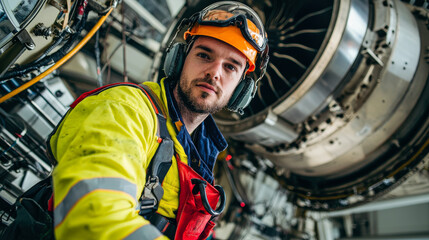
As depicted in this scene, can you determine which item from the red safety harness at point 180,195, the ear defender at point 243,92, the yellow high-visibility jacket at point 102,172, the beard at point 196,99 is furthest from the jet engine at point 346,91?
the yellow high-visibility jacket at point 102,172

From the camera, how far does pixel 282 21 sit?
236cm

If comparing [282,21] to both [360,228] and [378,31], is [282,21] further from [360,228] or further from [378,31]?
[360,228]

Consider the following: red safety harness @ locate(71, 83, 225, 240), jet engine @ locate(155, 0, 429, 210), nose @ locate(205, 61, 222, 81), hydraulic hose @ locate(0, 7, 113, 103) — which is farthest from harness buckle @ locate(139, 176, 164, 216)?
jet engine @ locate(155, 0, 429, 210)

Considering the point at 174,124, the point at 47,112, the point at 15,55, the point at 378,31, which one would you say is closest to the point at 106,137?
the point at 174,124

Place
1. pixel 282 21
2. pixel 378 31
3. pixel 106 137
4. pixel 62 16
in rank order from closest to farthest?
1. pixel 106 137
2. pixel 62 16
3. pixel 378 31
4. pixel 282 21

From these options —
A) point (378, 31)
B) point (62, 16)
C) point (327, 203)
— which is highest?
point (62, 16)

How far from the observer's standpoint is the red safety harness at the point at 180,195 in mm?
953

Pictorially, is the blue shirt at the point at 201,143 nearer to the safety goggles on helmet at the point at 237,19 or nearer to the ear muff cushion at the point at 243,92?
the ear muff cushion at the point at 243,92

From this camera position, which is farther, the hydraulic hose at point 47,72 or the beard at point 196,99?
the hydraulic hose at point 47,72

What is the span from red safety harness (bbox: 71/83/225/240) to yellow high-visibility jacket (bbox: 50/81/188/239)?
0.15 meters

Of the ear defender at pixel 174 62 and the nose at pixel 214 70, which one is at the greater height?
the ear defender at pixel 174 62

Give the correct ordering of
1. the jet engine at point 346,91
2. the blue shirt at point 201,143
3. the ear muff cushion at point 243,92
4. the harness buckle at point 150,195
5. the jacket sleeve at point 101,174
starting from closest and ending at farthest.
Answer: the jacket sleeve at point 101,174
the harness buckle at point 150,195
the blue shirt at point 201,143
the ear muff cushion at point 243,92
the jet engine at point 346,91

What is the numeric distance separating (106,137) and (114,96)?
219 mm

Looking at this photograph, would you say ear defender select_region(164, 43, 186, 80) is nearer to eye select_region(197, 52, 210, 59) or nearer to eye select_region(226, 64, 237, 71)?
eye select_region(197, 52, 210, 59)
